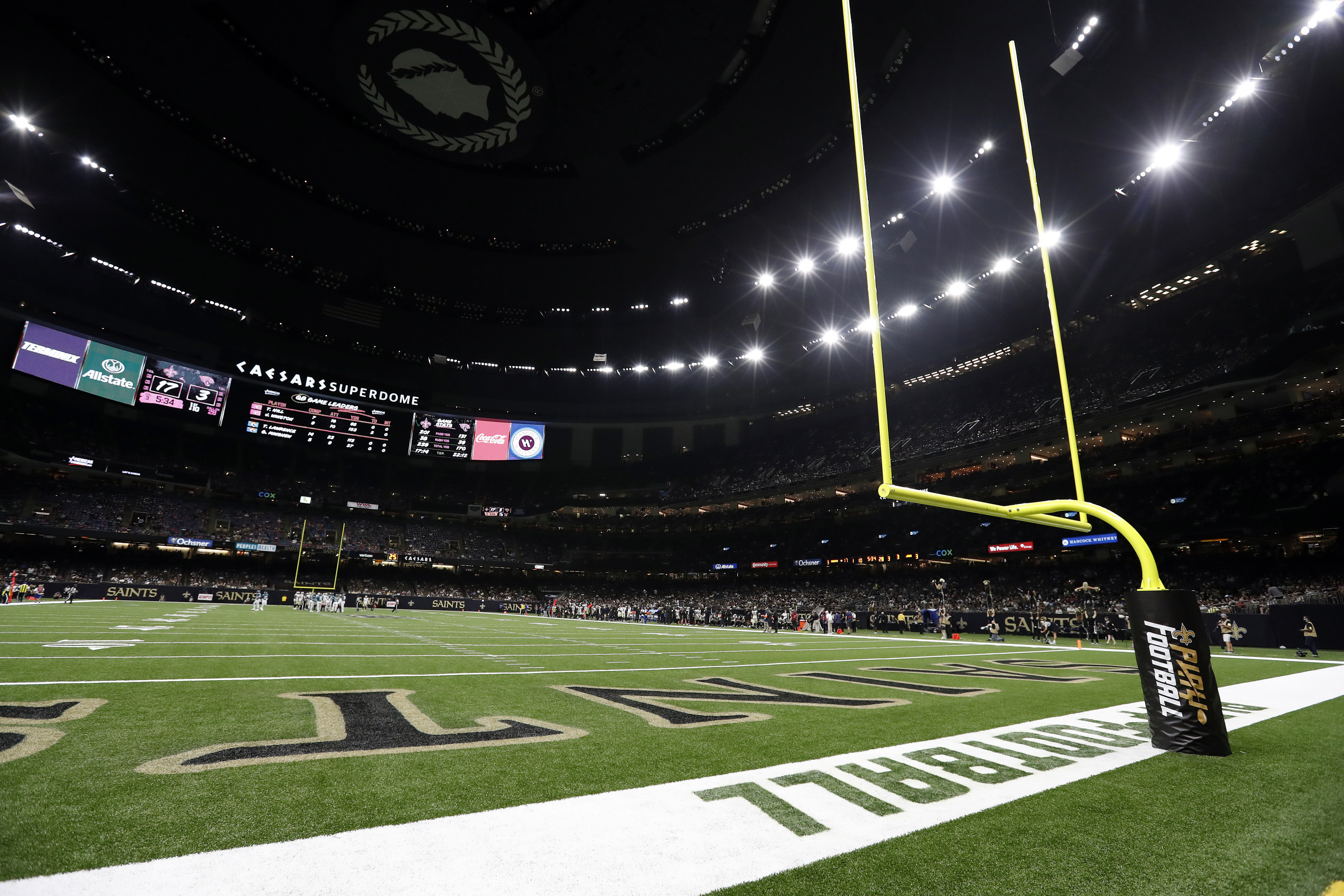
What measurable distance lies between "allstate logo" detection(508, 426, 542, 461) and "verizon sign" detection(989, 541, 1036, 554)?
33.6 meters

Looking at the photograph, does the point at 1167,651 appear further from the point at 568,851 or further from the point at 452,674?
the point at 452,674

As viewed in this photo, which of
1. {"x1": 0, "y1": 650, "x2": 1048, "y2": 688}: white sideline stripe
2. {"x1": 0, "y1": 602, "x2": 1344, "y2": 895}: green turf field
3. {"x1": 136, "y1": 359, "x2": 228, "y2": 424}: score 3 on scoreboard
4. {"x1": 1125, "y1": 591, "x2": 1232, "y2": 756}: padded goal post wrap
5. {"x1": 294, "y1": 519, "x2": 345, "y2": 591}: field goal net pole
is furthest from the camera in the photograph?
{"x1": 294, "y1": 519, "x2": 345, "y2": 591}: field goal net pole

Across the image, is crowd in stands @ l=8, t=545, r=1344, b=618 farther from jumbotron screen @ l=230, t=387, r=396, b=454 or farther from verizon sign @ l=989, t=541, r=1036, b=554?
jumbotron screen @ l=230, t=387, r=396, b=454

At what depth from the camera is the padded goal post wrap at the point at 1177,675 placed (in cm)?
366

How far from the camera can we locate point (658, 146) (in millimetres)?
19594

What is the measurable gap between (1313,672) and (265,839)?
538 inches

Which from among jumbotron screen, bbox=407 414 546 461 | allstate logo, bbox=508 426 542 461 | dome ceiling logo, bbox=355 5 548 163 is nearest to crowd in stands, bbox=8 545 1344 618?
jumbotron screen, bbox=407 414 546 461

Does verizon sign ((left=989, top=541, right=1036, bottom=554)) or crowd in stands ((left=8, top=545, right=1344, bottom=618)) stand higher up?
verizon sign ((left=989, top=541, right=1036, bottom=554))

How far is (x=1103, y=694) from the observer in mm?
6574

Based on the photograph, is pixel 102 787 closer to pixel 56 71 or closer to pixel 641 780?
pixel 641 780

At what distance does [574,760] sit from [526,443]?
4463cm

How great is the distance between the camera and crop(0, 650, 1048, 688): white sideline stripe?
5.36 m

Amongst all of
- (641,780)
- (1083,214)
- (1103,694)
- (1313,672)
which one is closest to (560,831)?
(641,780)

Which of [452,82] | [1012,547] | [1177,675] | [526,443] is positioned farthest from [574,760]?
[526,443]
